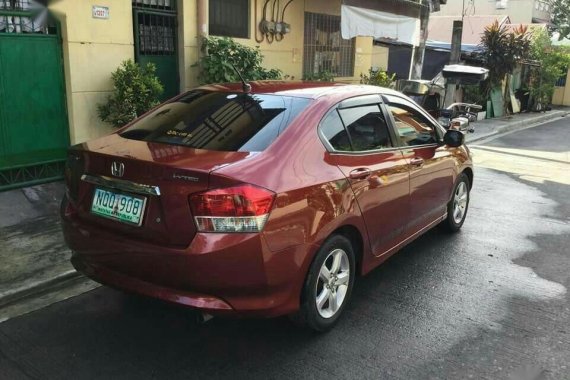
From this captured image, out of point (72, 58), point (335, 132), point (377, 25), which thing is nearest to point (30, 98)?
point (72, 58)

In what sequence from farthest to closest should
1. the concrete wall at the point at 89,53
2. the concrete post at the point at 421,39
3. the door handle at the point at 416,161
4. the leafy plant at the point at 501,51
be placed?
the leafy plant at the point at 501,51
the concrete post at the point at 421,39
the concrete wall at the point at 89,53
the door handle at the point at 416,161

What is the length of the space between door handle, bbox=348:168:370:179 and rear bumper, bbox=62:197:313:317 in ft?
2.15

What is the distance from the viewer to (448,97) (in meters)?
15.2

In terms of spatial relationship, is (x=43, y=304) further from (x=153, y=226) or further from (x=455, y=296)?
(x=455, y=296)

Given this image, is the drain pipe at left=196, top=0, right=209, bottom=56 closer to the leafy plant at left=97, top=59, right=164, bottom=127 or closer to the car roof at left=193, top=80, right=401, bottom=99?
the leafy plant at left=97, top=59, right=164, bottom=127

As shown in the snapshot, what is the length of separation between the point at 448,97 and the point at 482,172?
6.66m

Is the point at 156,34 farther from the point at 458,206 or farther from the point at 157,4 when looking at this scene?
the point at 458,206

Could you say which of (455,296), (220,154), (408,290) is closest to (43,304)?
(220,154)

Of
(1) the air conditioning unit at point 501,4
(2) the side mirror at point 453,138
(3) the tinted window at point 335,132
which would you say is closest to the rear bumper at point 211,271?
(3) the tinted window at point 335,132

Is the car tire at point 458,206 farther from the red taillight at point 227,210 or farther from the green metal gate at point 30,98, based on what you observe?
the green metal gate at point 30,98

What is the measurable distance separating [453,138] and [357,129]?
1.45 m

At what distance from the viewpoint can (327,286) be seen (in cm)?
340

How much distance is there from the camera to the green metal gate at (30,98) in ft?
18.6

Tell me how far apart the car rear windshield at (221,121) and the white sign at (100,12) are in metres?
3.17
